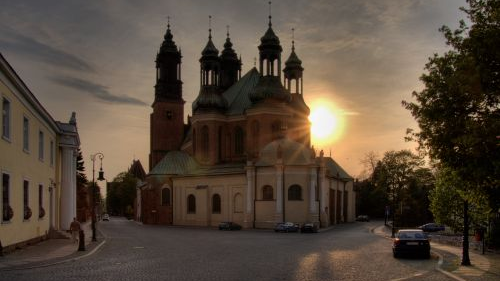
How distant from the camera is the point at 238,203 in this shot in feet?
220

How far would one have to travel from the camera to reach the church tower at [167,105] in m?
83.3

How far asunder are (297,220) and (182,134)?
29964mm

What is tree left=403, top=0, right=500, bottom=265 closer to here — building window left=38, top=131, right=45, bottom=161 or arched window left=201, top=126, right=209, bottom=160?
building window left=38, top=131, right=45, bottom=161

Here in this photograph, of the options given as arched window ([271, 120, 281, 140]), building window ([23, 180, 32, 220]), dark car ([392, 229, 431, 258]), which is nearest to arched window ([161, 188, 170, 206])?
arched window ([271, 120, 281, 140])

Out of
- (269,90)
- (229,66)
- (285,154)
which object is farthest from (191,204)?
(229,66)

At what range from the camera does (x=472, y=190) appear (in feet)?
68.4

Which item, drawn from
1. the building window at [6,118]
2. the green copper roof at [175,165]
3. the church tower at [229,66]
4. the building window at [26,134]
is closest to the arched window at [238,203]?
the green copper roof at [175,165]

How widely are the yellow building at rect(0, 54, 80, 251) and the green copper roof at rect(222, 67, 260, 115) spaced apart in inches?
1374

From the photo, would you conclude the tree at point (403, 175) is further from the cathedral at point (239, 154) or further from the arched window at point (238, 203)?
the arched window at point (238, 203)

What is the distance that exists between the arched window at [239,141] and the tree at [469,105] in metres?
53.0

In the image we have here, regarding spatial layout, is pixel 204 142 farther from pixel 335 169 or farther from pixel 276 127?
pixel 335 169

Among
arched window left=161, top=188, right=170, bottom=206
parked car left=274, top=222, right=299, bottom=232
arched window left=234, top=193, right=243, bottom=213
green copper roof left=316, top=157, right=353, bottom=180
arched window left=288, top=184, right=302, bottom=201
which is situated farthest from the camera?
green copper roof left=316, top=157, right=353, bottom=180

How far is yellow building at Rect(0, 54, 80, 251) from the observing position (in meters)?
24.2

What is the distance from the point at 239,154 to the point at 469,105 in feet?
182
